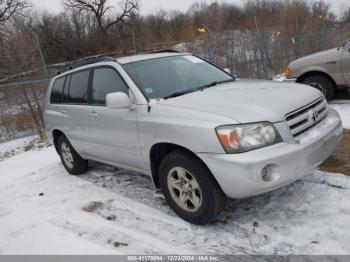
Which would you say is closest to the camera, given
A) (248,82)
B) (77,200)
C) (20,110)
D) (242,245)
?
(242,245)

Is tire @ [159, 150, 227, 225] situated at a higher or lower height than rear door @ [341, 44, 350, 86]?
lower

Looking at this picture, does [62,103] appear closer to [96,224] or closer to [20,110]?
[96,224]

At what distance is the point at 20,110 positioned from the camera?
10.6 meters

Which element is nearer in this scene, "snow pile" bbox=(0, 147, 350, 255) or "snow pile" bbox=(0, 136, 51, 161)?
"snow pile" bbox=(0, 147, 350, 255)

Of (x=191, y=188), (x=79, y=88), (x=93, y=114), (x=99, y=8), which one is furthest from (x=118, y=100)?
(x=99, y=8)

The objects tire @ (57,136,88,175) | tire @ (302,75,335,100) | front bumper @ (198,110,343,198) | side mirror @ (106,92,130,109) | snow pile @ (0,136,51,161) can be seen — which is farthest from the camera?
snow pile @ (0,136,51,161)

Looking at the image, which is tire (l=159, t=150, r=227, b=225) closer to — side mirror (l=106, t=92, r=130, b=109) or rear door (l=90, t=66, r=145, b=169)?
rear door (l=90, t=66, r=145, b=169)

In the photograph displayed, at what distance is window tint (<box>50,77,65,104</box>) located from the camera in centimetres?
578

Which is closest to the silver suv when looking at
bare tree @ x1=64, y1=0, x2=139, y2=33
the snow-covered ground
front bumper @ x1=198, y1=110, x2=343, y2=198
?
front bumper @ x1=198, y1=110, x2=343, y2=198

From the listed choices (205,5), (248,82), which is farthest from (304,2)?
(248,82)

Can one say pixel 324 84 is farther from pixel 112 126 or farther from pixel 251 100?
pixel 112 126

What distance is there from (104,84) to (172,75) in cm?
92

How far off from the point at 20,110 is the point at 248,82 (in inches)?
331

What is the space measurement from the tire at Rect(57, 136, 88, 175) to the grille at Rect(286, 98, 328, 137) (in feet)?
11.9
